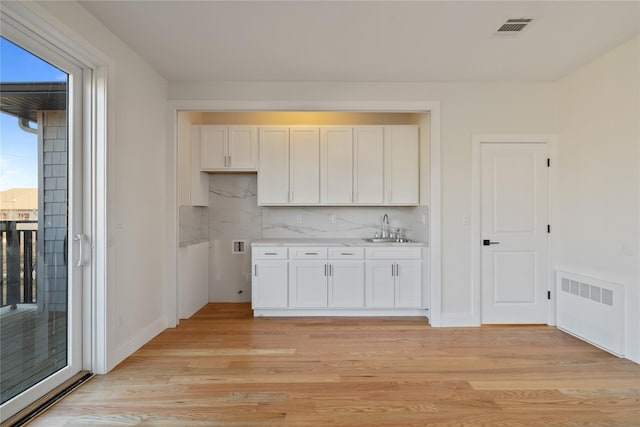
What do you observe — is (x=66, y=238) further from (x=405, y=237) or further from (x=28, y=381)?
(x=405, y=237)

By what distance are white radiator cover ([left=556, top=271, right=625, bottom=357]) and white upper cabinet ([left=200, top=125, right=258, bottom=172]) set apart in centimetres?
373

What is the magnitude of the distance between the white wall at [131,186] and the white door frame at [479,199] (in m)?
3.34

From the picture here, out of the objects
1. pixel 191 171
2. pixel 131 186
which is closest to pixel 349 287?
pixel 191 171

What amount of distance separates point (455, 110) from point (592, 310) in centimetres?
237

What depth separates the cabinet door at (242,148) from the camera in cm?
455

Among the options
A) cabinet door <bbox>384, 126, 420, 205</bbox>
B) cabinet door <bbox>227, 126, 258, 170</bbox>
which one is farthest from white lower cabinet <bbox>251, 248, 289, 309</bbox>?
cabinet door <bbox>384, 126, 420, 205</bbox>

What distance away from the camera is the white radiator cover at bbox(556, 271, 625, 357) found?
123 inches

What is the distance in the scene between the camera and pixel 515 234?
400cm

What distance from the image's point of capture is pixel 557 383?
2.65 m

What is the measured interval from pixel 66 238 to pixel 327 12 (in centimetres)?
246

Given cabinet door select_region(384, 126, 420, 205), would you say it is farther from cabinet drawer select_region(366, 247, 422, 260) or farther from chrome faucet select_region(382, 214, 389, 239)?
cabinet drawer select_region(366, 247, 422, 260)

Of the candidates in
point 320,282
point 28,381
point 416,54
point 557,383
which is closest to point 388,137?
point 416,54

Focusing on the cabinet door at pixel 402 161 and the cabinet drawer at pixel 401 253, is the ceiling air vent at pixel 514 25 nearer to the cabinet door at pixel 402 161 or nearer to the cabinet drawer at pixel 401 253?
the cabinet door at pixel 402 161

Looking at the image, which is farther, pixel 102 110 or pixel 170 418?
pixel 102 110
